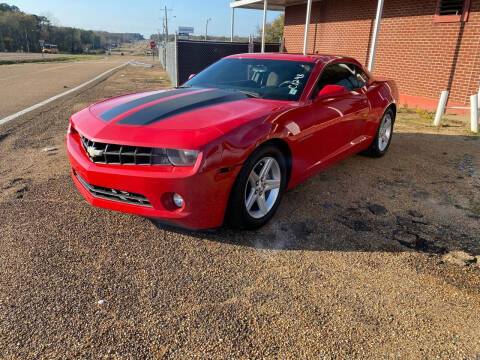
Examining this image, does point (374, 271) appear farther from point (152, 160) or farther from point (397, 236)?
point (152, 160)

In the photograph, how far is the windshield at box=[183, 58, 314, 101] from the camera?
12.5 ft

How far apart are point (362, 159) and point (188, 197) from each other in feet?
12.1

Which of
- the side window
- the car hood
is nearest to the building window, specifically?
the side window

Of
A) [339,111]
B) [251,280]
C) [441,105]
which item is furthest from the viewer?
→ [441,105]

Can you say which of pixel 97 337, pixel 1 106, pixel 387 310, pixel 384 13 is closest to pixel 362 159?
Answer: pixel 387 310

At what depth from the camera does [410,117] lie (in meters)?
9.36

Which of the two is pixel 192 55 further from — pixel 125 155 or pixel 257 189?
pixel 125 155

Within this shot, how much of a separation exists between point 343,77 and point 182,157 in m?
2.71

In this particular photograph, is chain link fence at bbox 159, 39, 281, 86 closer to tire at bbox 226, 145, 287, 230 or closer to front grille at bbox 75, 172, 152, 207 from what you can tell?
tire at bbox 226, 145, 287, 230

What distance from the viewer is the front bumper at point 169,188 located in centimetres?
267

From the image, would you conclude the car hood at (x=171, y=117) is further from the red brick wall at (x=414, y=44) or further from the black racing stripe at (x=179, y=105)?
the red brick wall at (x=414, y=44)

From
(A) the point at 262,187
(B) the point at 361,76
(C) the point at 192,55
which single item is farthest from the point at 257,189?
(C) the point at 192,55

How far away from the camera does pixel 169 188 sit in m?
2.69

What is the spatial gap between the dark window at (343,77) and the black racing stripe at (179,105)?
3.09ft
